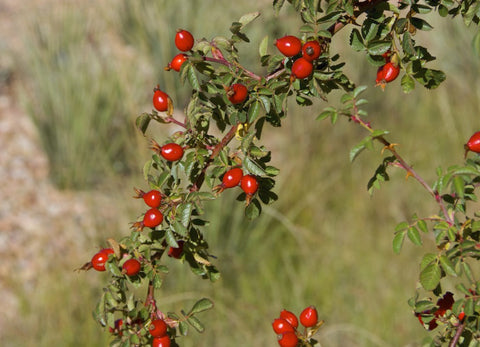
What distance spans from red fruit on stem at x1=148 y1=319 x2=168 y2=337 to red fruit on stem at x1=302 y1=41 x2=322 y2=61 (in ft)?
1.59

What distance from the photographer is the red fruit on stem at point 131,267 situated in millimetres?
950

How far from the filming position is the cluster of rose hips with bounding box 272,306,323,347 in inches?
37.2

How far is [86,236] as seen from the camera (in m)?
2.97

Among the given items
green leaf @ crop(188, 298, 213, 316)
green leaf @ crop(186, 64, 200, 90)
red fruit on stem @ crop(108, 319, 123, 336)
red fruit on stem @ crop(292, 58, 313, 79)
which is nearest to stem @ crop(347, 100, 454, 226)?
red fruit on stem @ crop(292, 58, 313, 79)

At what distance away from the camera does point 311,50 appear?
843 millimetres

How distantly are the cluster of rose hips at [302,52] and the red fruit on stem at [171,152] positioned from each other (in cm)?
21

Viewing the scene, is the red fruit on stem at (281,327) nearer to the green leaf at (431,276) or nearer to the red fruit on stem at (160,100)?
the green leaf at (431,276)

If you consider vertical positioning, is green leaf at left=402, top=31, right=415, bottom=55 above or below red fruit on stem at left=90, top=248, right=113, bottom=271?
above

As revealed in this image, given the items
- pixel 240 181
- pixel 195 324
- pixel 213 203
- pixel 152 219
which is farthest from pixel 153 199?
pixel 213 203

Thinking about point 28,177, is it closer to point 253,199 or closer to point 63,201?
point 63,201

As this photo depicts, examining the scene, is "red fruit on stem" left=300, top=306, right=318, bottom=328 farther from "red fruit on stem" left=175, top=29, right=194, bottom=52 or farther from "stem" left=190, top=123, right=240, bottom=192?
"red fruit on stem" left=175, top=29, right=194, bottom=52

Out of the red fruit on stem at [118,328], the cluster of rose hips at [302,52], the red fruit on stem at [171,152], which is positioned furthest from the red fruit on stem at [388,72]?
the red fruit on stem at [118,328]

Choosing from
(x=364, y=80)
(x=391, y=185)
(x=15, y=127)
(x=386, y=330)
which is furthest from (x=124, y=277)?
(x=364, y=80)

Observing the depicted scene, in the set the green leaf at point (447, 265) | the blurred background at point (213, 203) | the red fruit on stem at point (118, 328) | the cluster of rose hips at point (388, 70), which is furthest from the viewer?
the blurred background at point (213, 203)
